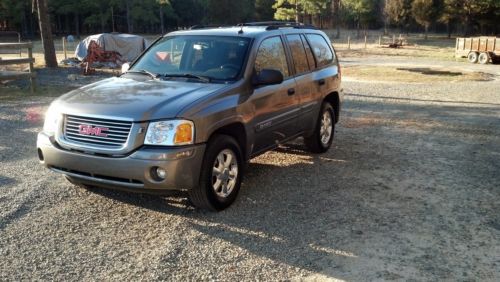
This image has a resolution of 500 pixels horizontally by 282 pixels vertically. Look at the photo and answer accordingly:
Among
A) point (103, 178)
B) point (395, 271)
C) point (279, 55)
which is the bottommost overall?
point (395, 271)

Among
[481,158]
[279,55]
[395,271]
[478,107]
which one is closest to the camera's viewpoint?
[395,271]

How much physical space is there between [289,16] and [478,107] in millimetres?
40885

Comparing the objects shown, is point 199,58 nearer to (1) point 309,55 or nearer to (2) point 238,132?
(2) point 238,132

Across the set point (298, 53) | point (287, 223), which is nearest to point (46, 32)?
point (298, 53)

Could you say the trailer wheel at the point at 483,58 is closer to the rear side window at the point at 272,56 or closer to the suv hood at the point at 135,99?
the rear side window at the point at 272,56

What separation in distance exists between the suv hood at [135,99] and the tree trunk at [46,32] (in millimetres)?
18522

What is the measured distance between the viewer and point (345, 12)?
74.2 meters

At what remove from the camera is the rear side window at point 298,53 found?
643 centimetres

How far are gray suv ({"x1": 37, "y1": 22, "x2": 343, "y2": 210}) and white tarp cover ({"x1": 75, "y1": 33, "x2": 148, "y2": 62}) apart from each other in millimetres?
22414

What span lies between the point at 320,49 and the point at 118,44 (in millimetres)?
22541

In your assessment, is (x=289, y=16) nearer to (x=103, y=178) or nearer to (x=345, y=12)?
(x=345, y=12)

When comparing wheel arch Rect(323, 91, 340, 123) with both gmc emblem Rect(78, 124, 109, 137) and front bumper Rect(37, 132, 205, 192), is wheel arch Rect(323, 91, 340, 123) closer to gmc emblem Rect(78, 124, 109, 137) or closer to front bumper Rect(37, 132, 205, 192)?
front bumper Rect(37, 132, 205, 192)

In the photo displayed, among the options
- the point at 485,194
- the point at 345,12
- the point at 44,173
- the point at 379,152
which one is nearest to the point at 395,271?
the point at 485,194

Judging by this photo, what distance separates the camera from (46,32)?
22.1m
